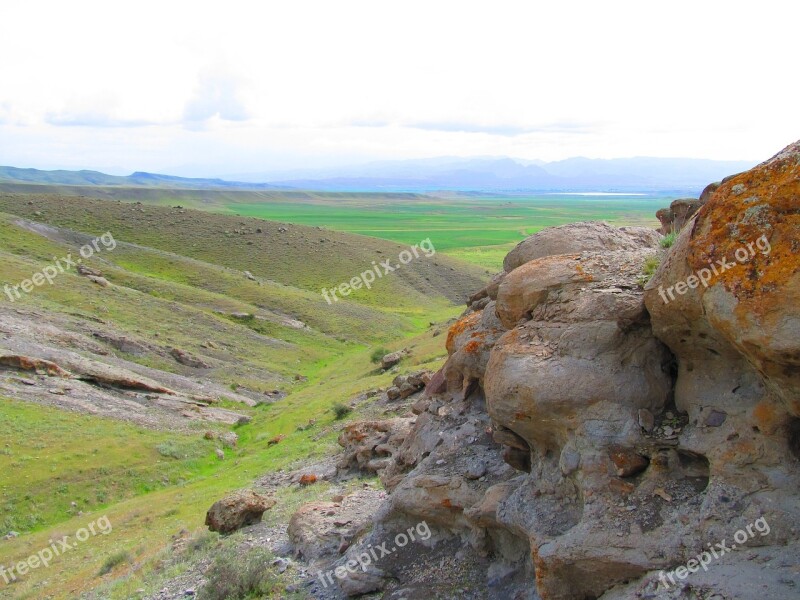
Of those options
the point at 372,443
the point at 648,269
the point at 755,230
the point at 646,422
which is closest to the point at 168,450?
the point at 372,443

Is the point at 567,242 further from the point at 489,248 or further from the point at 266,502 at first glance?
the point at 489,248

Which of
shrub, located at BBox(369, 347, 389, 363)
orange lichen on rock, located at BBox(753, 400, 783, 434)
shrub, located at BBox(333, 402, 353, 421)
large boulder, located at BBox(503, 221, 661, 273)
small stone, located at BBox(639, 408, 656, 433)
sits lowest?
shrub, located at BBox(369, 347, 389, 363)

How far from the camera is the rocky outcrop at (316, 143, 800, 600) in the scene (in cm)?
730

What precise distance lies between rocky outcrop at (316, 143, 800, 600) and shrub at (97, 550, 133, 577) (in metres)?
11.2

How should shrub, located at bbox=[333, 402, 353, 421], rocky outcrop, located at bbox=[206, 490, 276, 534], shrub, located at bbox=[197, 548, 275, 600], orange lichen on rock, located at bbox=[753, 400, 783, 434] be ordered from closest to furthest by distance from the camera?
1. orange lichen on rock, located at bbox=[753, 400, 783, 434]
2. shrub, located at bbox=[197, 548, 275, 600]
3. rocky outcrop, located at bbox=[206, 490, 276, 534]
4. shrub, located at bbox=[333, 402, 353, 421]

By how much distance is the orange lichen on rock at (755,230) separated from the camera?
7.01 m

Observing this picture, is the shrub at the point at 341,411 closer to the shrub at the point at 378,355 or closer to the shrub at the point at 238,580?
the shrub at the point at 378,355

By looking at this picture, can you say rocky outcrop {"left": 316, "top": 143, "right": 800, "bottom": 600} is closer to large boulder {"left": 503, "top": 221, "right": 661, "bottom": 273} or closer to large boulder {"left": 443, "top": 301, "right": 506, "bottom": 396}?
large boulder {"left": 443, "top": 301, "right": 506, "bottom": 396}

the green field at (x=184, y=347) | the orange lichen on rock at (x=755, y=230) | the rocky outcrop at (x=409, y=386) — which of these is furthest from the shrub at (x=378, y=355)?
the orange lichen on rock at (x=755, y=230)

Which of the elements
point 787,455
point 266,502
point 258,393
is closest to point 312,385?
point 258,393

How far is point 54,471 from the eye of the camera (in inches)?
1177

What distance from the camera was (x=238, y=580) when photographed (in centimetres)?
1235

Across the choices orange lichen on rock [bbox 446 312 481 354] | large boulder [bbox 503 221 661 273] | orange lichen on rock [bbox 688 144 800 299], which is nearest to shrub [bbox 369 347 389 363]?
orange lichen on rock [bbox 446 312 481 354]

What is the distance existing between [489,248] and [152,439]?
15177cm
